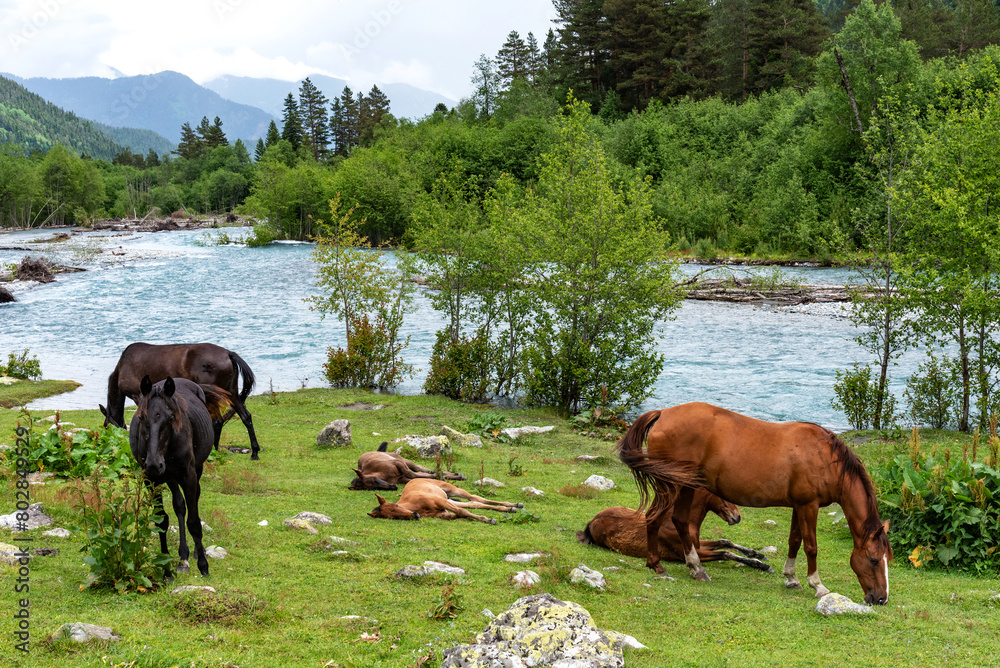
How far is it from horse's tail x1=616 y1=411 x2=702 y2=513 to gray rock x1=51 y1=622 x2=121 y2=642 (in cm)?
511

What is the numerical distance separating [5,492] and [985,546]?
1194cm

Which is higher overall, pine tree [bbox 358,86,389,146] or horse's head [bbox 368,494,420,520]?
pine tree [bbox 358,86,389,146]

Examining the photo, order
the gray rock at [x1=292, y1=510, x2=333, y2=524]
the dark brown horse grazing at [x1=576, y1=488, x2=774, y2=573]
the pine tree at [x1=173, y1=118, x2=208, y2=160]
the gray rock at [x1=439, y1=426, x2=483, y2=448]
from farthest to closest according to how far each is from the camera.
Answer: the pine tree at [x1=173, y1=118, x2=208, y2=160] < the gray rock at [x1=439, y1=426, x2=483, y2=448] < the gray rock at [x1=292, y1=510, x2=333, y2=524] < the dark brown horse grazing at [x1=576, y1=488, x2=774, y2=573]

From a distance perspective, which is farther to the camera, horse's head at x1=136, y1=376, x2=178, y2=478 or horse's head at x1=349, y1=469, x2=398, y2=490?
horse's head at x1=349, y1=469, x2=398, y2=490

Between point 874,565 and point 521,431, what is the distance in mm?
11138

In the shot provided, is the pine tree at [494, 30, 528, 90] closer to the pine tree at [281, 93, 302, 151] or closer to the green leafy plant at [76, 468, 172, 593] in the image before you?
the pine tree at [281, 93, 302, 151]

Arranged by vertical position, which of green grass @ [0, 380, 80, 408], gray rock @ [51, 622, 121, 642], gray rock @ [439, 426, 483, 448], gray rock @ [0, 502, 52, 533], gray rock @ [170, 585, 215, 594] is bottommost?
green grass @ [0, 380, 80, 408]

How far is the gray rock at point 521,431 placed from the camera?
1737 cm

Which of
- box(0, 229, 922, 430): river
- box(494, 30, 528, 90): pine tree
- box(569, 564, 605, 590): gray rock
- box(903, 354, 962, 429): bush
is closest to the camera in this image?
box(569, 564, 605, 590): gray rock

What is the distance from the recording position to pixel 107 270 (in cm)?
5488

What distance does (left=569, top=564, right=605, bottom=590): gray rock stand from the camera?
712 cm

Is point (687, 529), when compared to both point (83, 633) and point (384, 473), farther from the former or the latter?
point (83, 633)

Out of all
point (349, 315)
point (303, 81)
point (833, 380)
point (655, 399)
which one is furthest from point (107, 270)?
point (303, 81)

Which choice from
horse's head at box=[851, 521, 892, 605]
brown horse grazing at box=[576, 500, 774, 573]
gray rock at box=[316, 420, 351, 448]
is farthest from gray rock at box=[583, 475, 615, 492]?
horse's head at box=[851, 521, 892, 605]
